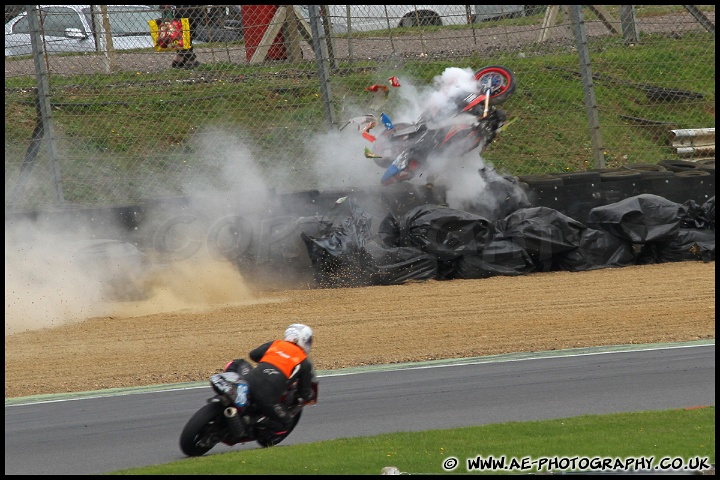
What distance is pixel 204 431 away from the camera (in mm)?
6508

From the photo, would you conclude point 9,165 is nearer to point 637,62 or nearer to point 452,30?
point 452,30

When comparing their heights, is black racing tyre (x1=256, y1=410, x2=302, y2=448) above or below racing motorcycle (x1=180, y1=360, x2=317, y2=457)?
below

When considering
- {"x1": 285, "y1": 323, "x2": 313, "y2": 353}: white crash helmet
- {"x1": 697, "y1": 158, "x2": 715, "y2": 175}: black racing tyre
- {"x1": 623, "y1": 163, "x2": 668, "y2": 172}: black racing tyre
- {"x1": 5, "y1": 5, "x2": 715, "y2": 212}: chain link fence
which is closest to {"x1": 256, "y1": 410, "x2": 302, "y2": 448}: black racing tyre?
{"x1": 285, "y1": 323, "x2": 313, "y2": 353}: white crash helmet

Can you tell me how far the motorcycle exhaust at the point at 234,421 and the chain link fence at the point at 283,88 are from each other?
22.9 ft

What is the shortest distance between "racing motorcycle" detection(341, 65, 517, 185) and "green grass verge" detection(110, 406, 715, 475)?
7.66 m

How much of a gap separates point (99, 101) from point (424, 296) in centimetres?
586

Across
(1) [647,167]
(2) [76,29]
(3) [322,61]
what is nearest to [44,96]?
(2) [76,29]

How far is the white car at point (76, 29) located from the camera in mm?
13680

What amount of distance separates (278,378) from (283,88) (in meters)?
9.23

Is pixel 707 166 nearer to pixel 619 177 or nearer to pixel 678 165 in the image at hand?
pixel 678 165

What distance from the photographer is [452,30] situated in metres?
16.3

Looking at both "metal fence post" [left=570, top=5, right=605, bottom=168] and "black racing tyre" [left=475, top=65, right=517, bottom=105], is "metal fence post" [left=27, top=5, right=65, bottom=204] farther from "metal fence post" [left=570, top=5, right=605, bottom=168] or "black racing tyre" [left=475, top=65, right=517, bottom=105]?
"metal fence post" [left=570, top=5, right=605, bottom=168]

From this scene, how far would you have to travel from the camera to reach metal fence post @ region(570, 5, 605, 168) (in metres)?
15.5

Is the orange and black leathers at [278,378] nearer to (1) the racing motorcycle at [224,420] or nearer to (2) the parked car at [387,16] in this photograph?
(1) the racing motorcycle at [224,420]
